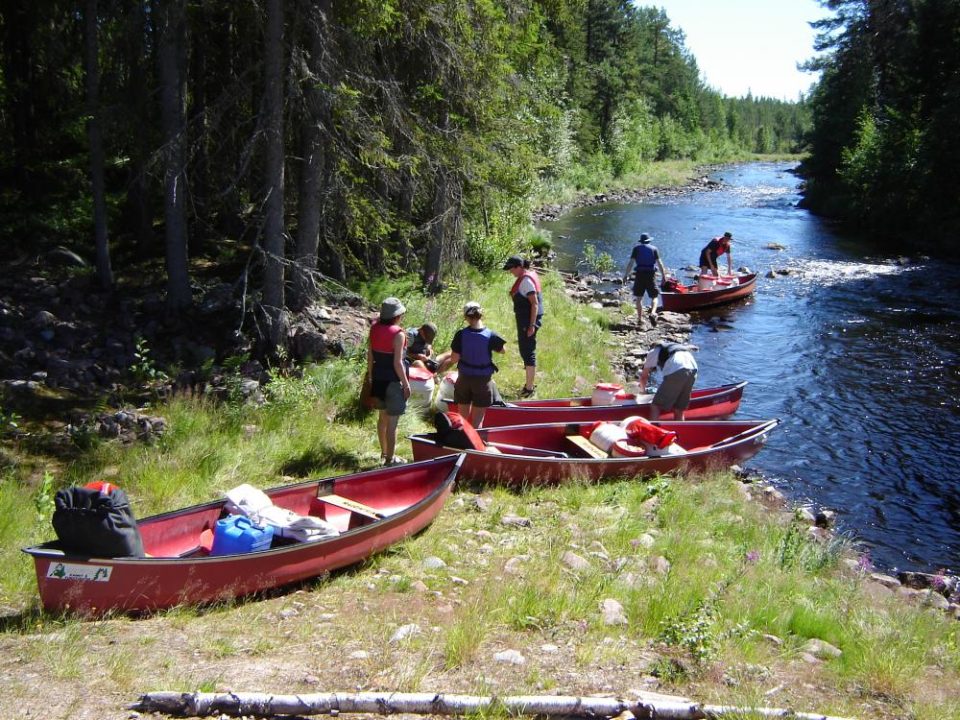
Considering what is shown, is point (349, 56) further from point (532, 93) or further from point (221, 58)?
point (532, 93)

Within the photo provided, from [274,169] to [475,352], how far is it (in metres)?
4.30

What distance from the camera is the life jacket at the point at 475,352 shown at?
9070 mm

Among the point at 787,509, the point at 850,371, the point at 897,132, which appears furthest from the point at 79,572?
the point at 897,132

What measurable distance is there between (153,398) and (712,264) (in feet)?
49.9

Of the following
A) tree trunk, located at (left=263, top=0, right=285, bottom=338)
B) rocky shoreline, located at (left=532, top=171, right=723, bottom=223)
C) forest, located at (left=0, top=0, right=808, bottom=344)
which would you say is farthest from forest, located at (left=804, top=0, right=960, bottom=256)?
tree trunk, located at (left=263, top=0, right=285, bottom=338)

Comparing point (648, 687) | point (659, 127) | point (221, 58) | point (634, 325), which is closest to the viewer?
point (648, 687)

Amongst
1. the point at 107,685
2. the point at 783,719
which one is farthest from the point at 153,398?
the point at 783,719

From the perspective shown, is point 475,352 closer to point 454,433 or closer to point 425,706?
point 454,433

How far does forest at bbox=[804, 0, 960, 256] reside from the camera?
2880 cm

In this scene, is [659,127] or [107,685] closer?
[107,685]

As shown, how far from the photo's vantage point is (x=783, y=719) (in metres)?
4.67

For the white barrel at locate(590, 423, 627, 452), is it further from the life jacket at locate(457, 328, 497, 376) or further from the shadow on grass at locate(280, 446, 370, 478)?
the shadow on grass at locate(280, 446, 370, 478)

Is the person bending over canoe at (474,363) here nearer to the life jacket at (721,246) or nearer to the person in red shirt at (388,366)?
the person in red shirt at (388,366)

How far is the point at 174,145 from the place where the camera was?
1094cm
